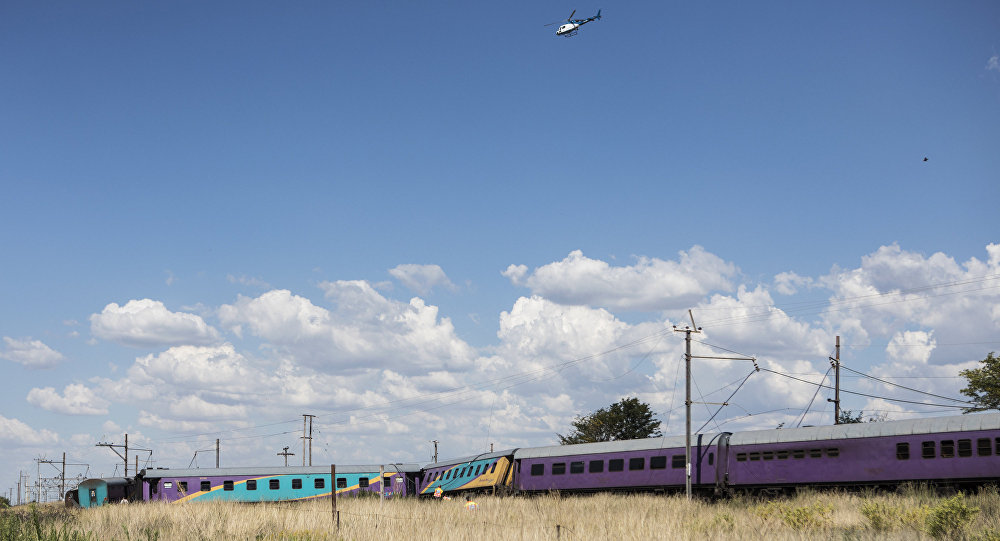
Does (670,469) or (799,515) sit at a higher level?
(799,515)

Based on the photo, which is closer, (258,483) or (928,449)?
(928,449)

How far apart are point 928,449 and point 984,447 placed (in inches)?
72.2

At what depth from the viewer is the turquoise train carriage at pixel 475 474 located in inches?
1730

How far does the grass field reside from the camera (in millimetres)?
18328

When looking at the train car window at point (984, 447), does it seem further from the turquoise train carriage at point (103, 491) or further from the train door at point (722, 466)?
the turquoise train carriage at point (103, 491)

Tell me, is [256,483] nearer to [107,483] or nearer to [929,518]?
[107,483]

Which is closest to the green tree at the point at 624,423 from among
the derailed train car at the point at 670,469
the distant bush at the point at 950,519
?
the derailed train car at the point at 670,469

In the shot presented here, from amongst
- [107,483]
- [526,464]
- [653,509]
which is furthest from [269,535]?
[107,483]

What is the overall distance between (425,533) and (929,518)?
37.1 feet

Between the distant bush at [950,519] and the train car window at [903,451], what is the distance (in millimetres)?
12404

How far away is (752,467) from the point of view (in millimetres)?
35469

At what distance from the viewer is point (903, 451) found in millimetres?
31109

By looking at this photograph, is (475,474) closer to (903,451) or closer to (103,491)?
(903,451)

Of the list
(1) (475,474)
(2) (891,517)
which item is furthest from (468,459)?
(2) (891,517)
